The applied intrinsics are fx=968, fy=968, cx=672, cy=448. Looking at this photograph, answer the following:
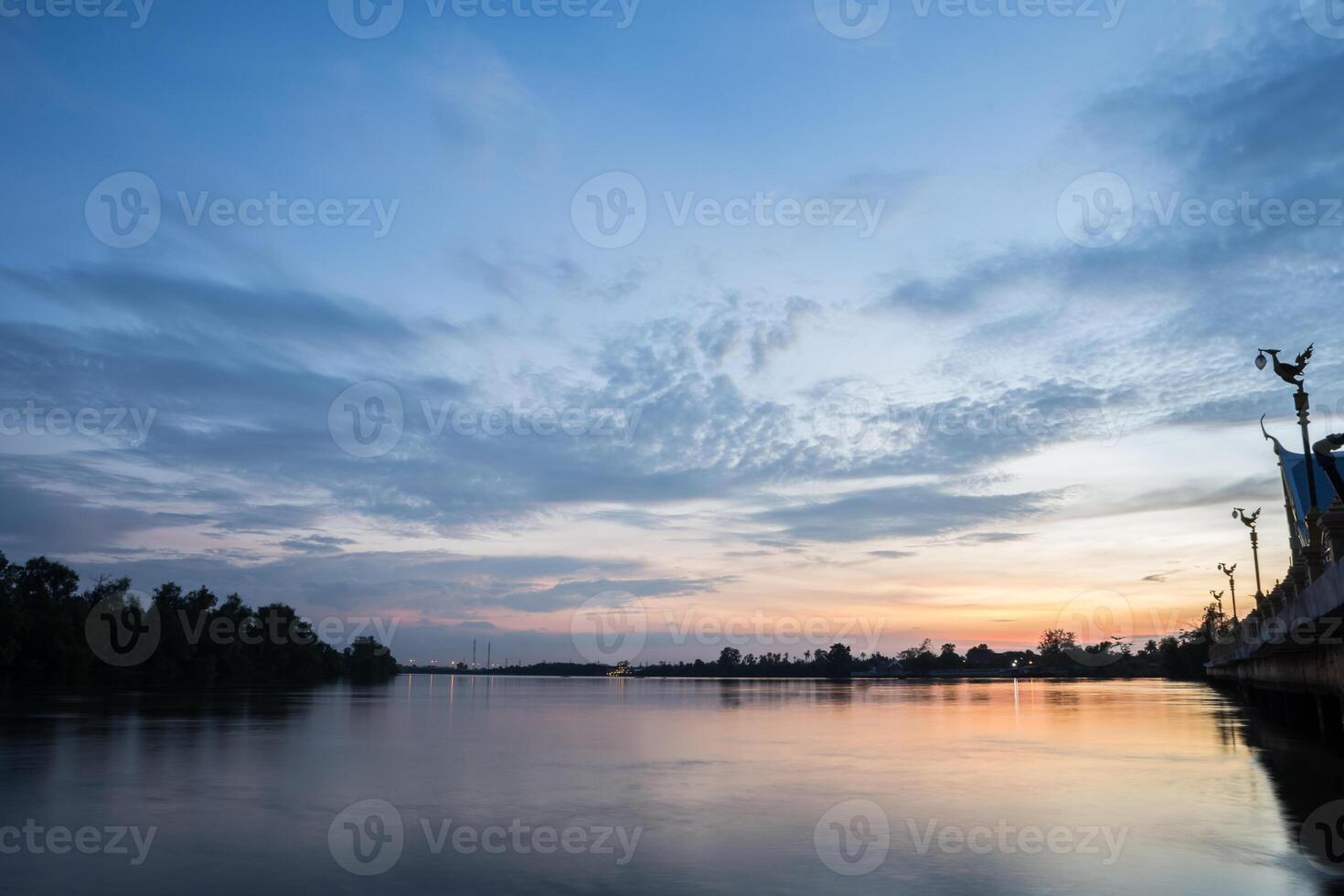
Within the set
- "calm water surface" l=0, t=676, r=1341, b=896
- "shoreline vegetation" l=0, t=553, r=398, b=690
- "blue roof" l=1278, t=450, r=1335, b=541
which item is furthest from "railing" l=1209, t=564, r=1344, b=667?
"shoreline vegetation" l=0, t=553, r=398, b=690

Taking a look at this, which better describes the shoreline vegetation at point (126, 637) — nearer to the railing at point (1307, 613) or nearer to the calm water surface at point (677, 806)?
the calm water surface at point (677, 806)

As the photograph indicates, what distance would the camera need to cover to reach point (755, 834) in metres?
19.7

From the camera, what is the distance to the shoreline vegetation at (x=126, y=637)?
10938 cm

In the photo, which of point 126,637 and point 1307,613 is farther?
point 126,637

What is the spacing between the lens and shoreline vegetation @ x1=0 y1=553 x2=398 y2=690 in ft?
359

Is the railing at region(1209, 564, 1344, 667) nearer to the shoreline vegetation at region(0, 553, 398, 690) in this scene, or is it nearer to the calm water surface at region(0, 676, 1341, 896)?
the calm water surface at region(0, 676, 1341, 896)

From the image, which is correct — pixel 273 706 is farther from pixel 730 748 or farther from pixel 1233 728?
pixel 1233 728

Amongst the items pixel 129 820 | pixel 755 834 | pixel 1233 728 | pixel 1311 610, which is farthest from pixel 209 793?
pixel 1233 728

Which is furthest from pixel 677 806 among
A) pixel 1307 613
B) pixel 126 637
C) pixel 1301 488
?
pixel 126 637

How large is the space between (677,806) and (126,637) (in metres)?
130

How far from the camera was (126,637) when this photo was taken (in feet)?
426

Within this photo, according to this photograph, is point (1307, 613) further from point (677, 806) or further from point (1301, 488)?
point (1301, 488)

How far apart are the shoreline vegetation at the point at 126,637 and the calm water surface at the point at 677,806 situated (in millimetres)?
66839

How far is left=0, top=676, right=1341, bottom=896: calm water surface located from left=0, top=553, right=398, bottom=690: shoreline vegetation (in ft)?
219
